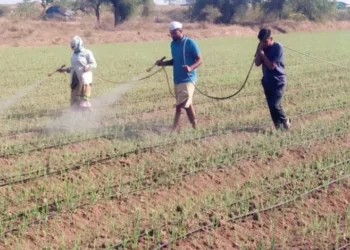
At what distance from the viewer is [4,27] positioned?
138ft

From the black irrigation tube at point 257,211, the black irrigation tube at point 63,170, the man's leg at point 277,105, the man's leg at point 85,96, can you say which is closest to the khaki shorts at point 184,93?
the black irrigation tube at point 63,170

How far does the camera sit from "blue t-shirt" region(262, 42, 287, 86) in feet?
27.0

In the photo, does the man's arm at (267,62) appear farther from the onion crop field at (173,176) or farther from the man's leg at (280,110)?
the onion crop field at (173,176)

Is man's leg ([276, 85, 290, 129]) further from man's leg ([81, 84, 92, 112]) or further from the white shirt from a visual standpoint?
man's leg ([81, 84, 92, 112])

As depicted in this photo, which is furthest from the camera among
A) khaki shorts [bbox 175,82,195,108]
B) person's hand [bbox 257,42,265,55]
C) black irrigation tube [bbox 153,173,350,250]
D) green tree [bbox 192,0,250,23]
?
green tree [bbox 192,0,250,23]

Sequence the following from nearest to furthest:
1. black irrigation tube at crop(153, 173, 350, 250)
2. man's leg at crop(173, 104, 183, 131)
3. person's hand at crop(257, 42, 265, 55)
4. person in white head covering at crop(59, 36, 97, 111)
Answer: black irrigation tube at crop(153, 173, 350, 250) → person's hand at crop(257, 42, 265, 55) → man's leg at crop(173, 104, 183, 131) → person in white head covering at crop(59, 36, 97, 111)

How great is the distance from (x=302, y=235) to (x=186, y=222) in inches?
39.8

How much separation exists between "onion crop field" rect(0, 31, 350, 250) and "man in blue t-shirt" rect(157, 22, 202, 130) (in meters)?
0.61

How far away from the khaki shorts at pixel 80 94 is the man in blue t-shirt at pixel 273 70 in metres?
2.79

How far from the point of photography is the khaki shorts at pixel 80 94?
9.35 meters

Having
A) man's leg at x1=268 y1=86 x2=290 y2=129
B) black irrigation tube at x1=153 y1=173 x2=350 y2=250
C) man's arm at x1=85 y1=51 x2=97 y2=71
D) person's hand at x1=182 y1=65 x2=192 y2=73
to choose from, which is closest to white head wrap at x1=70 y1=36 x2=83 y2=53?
man's arm at x1=85 y1=51 x2=97 y2=71

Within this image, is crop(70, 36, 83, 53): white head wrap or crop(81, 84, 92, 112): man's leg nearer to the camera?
crop(70, 36, 83, 53): white head wrap

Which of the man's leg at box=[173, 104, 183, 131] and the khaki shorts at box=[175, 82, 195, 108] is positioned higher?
the khaki shorts at box=[175, 82, 195, 108]

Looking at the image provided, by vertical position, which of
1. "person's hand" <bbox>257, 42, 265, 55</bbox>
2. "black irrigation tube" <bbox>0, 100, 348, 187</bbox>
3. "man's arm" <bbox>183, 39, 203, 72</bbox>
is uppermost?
"person's hand" <bbox>257, 42, 265, 55</bbox>
